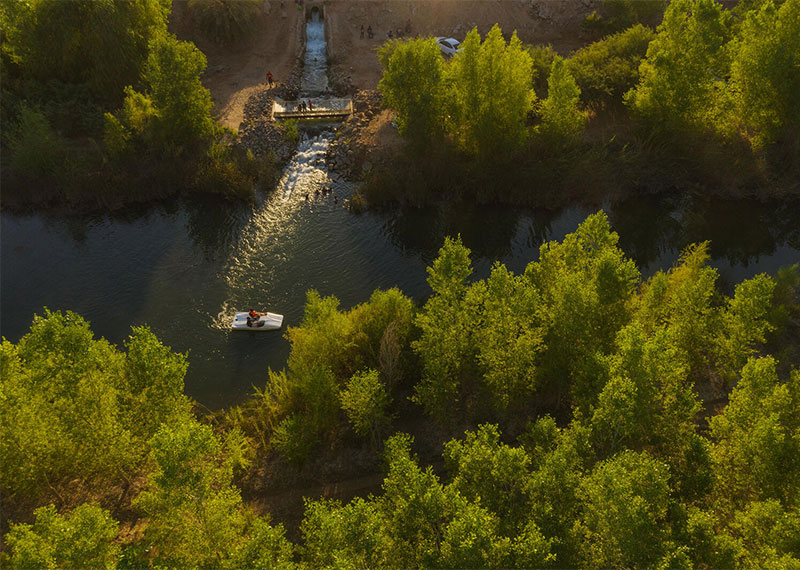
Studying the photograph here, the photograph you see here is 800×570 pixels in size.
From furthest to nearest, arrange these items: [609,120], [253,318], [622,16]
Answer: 1. [622,16]
2. [609,120]
3. [253,318]

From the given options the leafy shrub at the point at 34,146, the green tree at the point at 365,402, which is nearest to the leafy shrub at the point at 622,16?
the green tree at the point at 365,402

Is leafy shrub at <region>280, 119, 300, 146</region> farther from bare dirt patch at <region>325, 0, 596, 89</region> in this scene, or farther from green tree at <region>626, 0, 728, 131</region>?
green tree at <region>626, 0, 728, 131</region>

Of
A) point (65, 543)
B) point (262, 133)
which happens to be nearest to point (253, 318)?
point (65, 543)

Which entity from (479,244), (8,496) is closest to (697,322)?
(479,244)

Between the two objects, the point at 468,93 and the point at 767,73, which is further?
the point at 468,93

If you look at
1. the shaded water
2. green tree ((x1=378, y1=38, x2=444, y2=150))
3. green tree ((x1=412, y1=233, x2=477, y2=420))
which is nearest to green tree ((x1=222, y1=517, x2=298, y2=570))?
green tree ((x1=412, y1=233, x2=477, y2=420))

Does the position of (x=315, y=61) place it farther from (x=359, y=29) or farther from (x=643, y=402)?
(x=643, y=402)

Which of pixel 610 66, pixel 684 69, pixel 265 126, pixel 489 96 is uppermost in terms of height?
pixel 610 66

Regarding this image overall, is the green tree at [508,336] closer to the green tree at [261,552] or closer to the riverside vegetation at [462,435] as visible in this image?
the riverside vegetation at [462,435]
